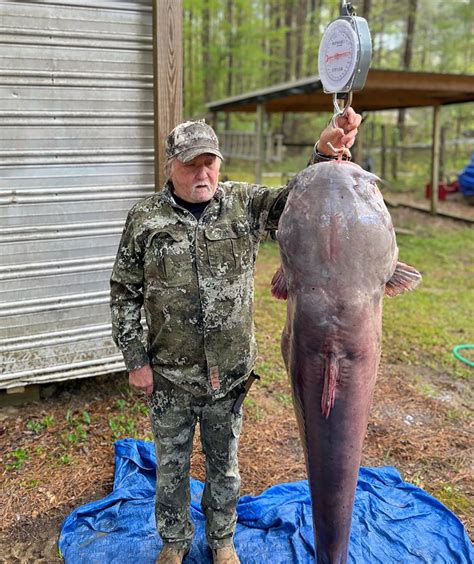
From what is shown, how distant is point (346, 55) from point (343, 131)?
25 centimetres

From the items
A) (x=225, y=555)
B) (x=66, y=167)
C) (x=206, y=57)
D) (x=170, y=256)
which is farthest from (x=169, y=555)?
(x=206, y=57)

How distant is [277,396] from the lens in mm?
4762

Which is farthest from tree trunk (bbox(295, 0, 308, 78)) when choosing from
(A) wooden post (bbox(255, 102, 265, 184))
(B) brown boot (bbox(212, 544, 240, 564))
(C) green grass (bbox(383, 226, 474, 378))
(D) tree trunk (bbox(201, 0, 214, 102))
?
(B) brown boot (bbox(212, 544, 240, 564))

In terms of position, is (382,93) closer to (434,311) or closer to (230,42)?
(434,311)

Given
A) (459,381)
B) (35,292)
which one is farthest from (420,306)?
(35,292)

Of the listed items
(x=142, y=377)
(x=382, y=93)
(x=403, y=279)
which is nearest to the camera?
(x=403, y=279)

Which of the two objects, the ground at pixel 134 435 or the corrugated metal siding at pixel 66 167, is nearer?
the ground at pixel 134 435

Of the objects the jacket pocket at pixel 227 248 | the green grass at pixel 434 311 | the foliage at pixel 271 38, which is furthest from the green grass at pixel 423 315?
the foliage at pixel 271 38

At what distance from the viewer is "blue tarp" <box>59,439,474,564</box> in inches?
114

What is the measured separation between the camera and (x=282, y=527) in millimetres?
3086

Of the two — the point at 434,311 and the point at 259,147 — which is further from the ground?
the point at 259,147

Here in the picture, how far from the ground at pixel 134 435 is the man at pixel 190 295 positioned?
42.2 inches

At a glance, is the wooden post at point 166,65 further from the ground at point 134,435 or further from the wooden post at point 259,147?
the wooden post at point 259,147

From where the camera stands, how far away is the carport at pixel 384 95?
9703mm
